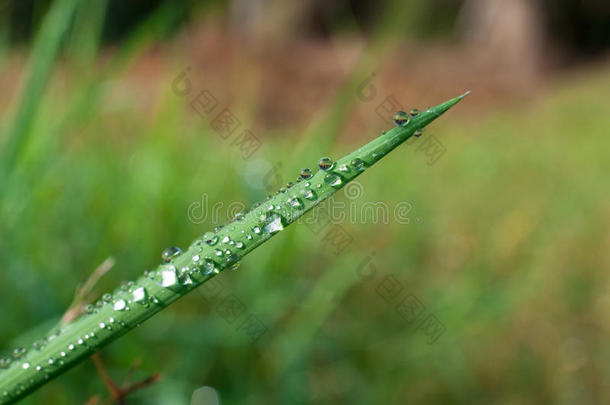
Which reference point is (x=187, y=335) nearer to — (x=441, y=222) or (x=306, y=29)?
(x=441, y=222)

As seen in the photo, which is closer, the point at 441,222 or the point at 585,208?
the point at 441,222

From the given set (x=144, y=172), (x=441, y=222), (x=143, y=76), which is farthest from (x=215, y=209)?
(x=143, y=76)

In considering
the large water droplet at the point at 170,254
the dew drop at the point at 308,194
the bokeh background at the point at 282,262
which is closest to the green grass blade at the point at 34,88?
the bokeh background at the point at 282,262

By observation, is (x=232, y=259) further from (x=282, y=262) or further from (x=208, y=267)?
(x=282, y=262)

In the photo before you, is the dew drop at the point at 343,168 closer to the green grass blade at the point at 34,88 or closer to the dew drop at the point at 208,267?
the dew drop at the point at 208,267

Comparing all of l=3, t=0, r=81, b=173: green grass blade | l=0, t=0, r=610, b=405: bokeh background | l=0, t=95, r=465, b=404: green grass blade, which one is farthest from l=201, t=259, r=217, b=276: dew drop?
l=3, t=0, r=81, b=173: green grass blade

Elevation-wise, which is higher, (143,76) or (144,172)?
(143,76)

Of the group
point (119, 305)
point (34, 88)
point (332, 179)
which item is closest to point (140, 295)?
point (119, 305)

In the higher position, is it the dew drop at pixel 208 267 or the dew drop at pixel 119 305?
the dew drop at pixel 119 305
